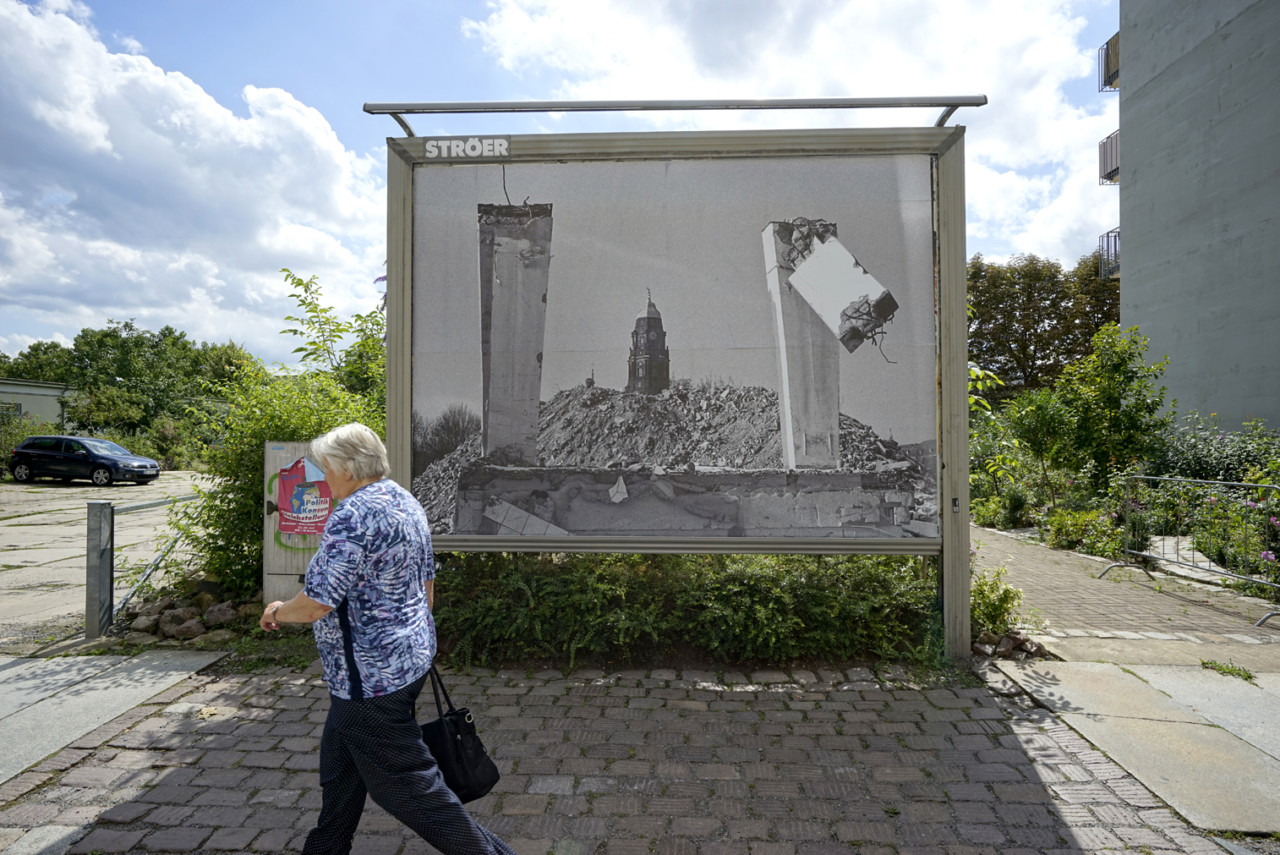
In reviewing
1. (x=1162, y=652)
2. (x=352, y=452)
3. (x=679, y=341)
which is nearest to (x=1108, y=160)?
(x=1162, y=652)

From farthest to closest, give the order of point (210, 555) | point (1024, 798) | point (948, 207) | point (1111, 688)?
point (210, 555) → point (948, 207) → point (1111, 688) → point (1024, 798)

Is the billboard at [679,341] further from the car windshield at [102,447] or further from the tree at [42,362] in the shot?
the tree at [42,362]

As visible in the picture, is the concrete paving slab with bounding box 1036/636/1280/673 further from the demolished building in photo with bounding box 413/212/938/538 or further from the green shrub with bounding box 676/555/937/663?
the demolished building in photo with bounding box 413/212/938/538

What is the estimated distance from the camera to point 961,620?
5191mm

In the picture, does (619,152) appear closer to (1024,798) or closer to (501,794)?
(501,794)

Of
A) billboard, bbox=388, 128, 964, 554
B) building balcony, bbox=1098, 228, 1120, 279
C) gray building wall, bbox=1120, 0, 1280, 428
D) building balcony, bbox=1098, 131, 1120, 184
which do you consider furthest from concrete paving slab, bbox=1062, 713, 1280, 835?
building balcony, bbox=1098, 228, 1120, 279

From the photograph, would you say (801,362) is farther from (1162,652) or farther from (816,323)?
(1162,652)

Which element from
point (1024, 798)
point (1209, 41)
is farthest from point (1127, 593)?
point (1209, 41)

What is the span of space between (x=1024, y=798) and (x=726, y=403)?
2917mm

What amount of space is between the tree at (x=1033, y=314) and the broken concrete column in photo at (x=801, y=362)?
103ft

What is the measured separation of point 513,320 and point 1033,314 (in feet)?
113

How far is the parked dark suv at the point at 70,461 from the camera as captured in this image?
2377cm

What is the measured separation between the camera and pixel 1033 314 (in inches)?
1316

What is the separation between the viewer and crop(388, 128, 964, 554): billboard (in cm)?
514
